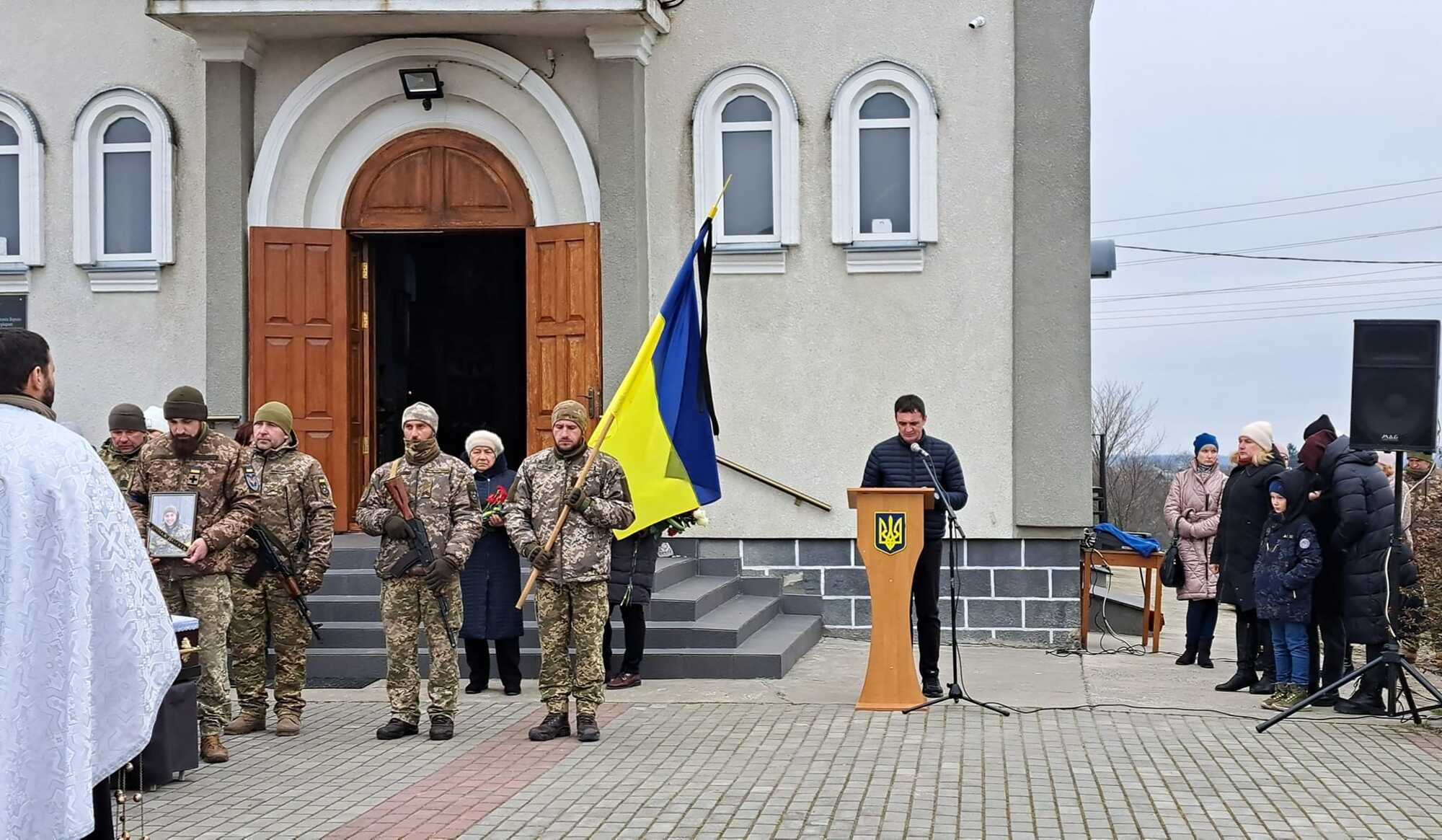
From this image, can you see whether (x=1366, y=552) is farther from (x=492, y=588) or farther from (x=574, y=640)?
Result: (x=492, y=588)

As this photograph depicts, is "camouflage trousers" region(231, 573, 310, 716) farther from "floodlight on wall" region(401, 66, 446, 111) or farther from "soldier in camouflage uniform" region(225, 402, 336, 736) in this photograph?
"floodlight on wall" region(401, 66, 446, 111)

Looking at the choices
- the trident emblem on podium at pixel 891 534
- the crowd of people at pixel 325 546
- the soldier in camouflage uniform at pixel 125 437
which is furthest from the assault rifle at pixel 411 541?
the trident emblem on podium at pixel 891 534

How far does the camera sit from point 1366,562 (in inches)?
395

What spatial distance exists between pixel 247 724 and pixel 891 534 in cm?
407

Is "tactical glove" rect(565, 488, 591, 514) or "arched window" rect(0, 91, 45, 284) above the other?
"arched window" rect(0, 91, 45, 284)

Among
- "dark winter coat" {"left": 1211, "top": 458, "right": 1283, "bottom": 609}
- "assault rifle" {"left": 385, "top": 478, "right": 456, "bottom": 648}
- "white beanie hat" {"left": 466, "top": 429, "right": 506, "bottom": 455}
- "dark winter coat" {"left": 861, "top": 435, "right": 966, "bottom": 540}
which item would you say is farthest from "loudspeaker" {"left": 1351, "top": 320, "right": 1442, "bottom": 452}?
"assault rifle" {"left": 385, "top": 478, "right": 456, "bottom": 648}

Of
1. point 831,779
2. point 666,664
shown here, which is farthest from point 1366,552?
point 666,664

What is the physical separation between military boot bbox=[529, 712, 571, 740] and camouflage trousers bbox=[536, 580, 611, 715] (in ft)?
0.11

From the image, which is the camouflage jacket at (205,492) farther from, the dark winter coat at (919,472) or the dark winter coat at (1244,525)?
the dark winter coat at (1244,525)

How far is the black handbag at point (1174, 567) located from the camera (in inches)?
508

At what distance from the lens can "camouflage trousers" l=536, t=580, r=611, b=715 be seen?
30.1ft

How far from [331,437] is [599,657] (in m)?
5.61

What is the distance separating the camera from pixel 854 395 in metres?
13.9

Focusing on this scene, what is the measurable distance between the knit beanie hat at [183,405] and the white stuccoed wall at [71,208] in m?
5.56
